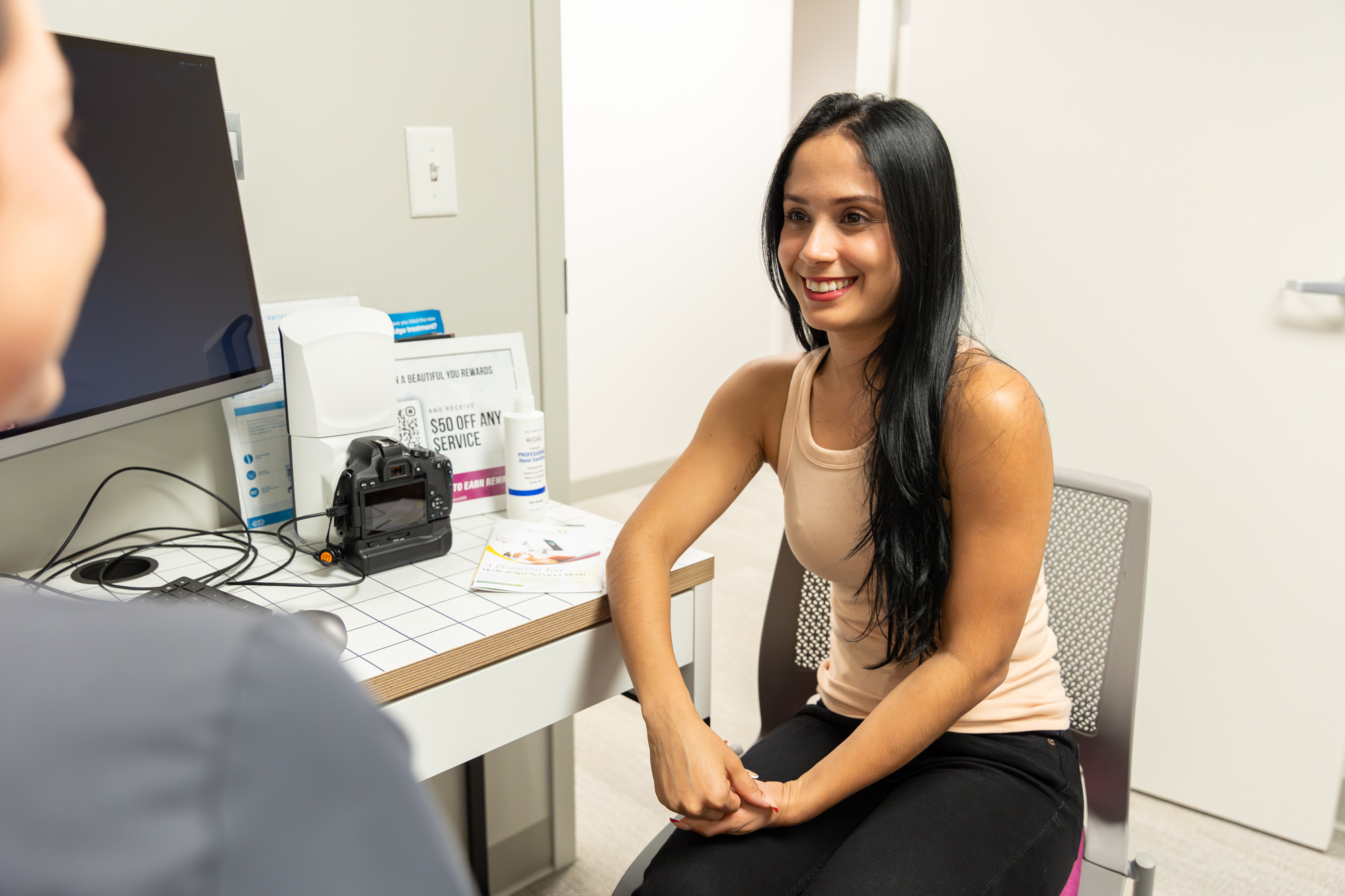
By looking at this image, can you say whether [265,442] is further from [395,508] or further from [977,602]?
[977,602]

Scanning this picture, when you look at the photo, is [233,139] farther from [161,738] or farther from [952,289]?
[161,738]

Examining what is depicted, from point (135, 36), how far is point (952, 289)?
3.10ft

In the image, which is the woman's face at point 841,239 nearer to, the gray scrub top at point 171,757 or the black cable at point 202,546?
the black cable at point 202,546

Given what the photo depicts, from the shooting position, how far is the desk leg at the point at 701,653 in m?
1.23

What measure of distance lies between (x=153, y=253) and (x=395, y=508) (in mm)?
363

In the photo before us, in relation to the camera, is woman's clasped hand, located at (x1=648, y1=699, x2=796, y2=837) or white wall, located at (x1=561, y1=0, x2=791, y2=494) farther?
white wall, located at (x1=561, y1=0, x2=791, y2=494)

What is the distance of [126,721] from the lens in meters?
0.26

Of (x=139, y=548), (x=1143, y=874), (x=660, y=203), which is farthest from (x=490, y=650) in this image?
(x=660, y=203)

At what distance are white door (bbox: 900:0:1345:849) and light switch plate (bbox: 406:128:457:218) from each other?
1.07 metres

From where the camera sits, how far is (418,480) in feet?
3.83

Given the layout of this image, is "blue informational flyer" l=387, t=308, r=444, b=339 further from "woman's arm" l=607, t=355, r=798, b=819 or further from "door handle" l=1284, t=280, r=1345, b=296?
"door handle" l=1284, t=280, r=1345, b=296

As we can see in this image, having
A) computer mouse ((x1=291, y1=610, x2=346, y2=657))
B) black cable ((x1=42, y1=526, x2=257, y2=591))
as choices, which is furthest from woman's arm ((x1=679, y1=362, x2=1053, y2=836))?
black cable ((x1=42, y1=526, x2=257, y2=591))

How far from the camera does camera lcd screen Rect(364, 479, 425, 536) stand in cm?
113

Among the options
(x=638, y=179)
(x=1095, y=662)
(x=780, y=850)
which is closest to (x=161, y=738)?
(x=780, y=850)
